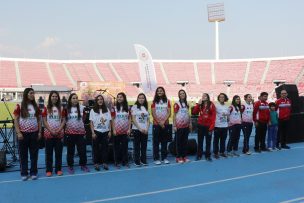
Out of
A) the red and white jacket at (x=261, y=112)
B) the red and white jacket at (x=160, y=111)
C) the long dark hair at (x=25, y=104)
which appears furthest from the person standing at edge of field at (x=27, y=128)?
the red and white jacket at (x=261, y=112)

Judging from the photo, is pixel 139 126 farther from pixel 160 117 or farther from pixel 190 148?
pixel 190 148

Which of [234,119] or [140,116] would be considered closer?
[140,116]

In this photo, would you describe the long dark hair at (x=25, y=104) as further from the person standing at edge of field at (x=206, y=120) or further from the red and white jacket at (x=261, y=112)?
the red and white jacket at (x=261, y=112)

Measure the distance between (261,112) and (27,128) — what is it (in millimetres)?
6266

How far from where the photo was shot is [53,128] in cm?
734

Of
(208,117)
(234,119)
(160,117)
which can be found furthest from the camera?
(234,119)

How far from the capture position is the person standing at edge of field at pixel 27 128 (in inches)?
276

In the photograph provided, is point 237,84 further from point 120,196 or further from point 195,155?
point 120,196

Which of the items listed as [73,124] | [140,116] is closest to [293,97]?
[140,116]

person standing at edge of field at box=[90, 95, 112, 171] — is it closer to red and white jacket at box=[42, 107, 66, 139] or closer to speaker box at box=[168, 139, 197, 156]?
red and white jacket at box=[42, 107, 66, 139]

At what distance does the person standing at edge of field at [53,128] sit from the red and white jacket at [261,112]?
5.32 m

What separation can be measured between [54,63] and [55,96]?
5691cm

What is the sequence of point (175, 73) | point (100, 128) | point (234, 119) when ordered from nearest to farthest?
point (100, 128) < point (234, 119) < point (175, 73)

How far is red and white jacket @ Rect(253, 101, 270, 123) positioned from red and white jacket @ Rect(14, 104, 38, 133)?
5.89 m
